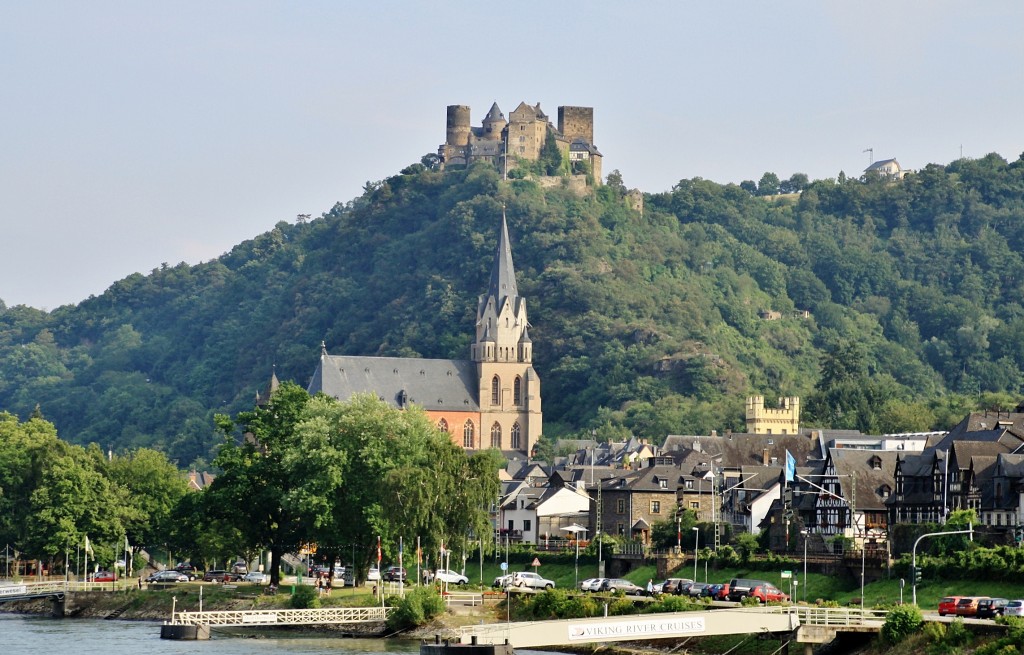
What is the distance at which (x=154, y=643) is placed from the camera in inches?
2931

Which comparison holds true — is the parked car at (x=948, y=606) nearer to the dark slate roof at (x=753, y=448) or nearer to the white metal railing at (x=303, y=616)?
the white metal railing at (x=303, y=616)

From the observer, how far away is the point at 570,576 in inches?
3883

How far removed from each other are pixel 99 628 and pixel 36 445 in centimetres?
2910

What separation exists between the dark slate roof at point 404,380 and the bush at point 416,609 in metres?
110

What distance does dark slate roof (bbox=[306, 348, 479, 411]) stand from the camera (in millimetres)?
188625

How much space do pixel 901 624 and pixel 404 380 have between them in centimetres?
13632

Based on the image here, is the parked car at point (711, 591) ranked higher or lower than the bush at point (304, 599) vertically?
higher

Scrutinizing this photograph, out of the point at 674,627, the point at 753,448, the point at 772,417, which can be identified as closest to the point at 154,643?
the point at 674,627

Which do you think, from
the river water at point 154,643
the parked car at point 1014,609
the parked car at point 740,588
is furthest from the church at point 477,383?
the parked car at point 1014,609

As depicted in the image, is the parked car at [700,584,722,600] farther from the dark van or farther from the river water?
the river water

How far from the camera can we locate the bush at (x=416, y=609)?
76000 millimetres

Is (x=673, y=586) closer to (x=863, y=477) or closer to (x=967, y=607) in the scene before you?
(x=863, y=477)

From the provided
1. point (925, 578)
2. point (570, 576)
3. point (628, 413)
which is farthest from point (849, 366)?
point (925, 578)

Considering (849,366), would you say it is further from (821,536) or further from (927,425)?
(821,536)
